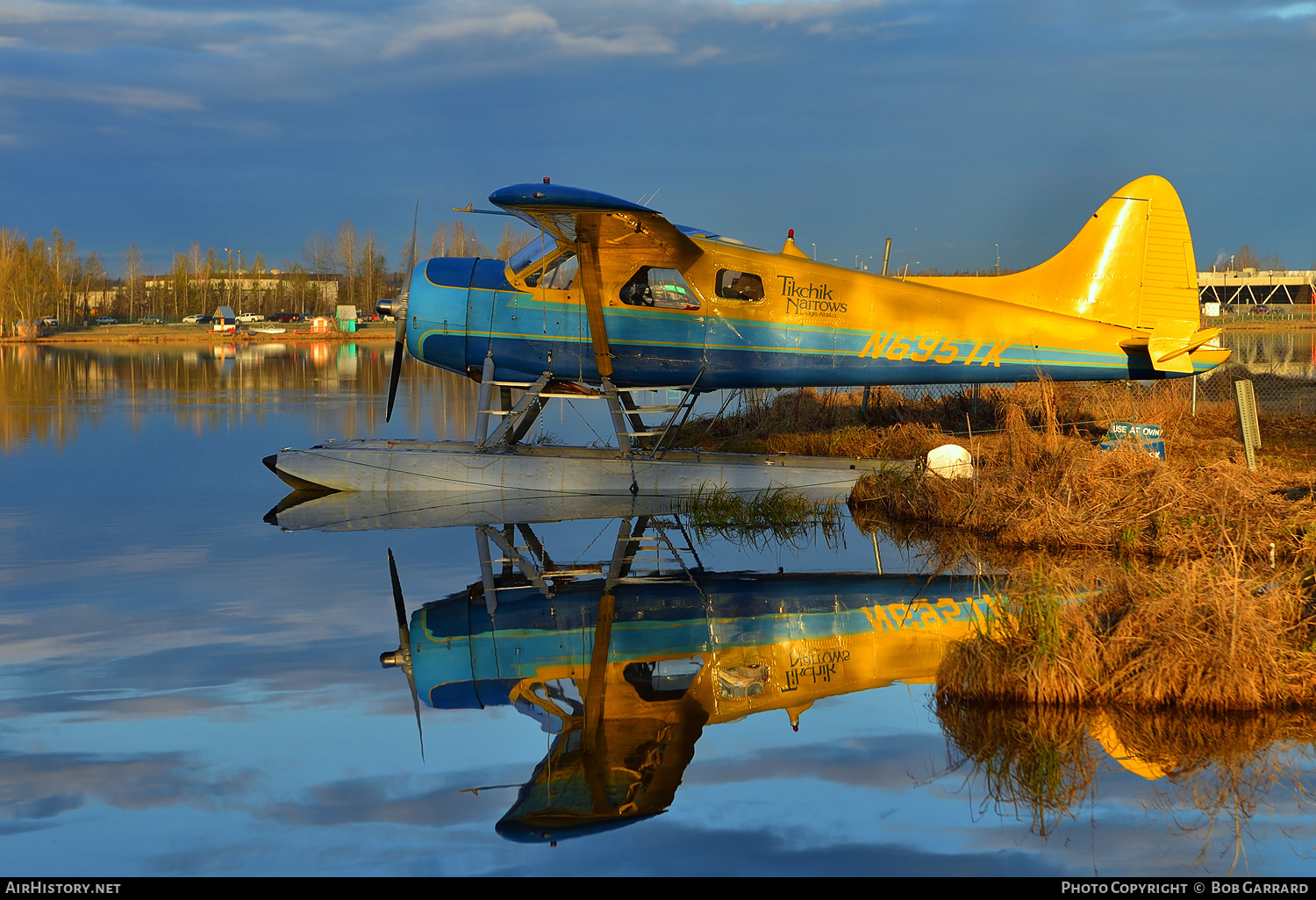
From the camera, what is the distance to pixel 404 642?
22.2 feet

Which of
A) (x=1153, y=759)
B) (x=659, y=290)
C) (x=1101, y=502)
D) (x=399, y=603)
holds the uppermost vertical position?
(x=659, y=290)

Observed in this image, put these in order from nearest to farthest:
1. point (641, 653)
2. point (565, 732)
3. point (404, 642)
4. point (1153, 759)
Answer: point (1153, 759), point (565, 732), point (641, 653), point (404, 642)

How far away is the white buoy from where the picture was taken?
443 inches

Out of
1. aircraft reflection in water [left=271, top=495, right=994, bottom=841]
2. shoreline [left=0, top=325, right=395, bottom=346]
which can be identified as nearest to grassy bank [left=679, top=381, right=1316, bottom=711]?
aircraft reflection in water [left=271, top=495, right=994, bottom=841]

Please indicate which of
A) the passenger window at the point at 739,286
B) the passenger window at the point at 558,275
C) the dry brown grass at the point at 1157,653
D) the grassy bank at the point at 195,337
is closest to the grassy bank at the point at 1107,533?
Answer: the dry brown grass at the point at 1157,653

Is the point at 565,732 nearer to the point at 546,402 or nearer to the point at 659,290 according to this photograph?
the point at 546,402

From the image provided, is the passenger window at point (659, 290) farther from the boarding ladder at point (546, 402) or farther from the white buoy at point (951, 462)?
the white buoy at point (951, 462)

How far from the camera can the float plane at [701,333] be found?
39.4 feet

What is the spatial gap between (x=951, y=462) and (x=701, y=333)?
299 cm

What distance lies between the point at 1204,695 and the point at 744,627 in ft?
8.80

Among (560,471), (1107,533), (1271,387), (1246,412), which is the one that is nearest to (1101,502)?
(1107,533)

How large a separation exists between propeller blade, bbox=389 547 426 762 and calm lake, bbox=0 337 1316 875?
0.04 meters

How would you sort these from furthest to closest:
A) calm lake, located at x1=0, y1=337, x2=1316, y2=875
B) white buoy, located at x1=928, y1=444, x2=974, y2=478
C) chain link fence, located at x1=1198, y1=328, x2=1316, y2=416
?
chain link fence, located at x1=1198, y1=328, x2=1316, y2=416
white buoy, located at x1=928, y1=444, x2=974, y2=478
calm lake, located at x1=0, y1=337, x2=1316, y2=875

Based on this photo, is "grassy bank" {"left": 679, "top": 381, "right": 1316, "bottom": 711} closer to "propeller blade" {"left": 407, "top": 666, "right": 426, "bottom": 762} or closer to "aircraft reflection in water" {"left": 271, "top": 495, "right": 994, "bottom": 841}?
"aircraft reflection in water" {"left": 271, "top": 495, "right": 994, "bottom": 841}
